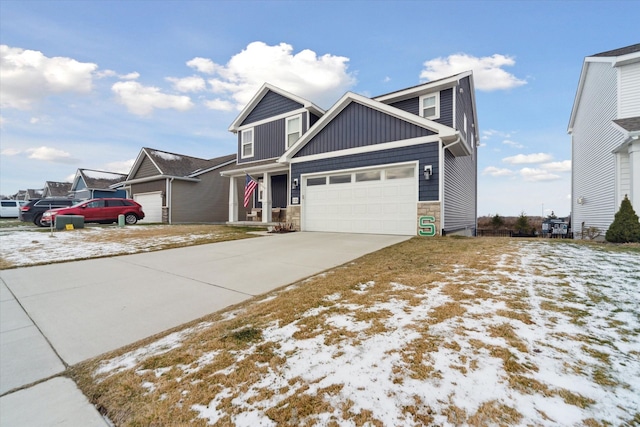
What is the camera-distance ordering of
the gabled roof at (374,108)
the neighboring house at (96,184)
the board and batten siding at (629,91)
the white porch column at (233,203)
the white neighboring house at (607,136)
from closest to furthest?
the white neighboring house at (607,136), the gabled roof at (374,108), the board and batten siding at (629,91), the white porch column at (233,203), the neighboring house at (96,184)

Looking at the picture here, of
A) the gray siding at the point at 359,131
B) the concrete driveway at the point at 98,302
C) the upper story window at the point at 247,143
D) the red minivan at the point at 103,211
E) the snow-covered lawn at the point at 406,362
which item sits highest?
the upper story window at the point at 247,143

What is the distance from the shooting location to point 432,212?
8859mm

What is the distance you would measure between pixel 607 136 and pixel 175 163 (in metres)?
23.3

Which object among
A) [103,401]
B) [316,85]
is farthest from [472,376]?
[316,85]

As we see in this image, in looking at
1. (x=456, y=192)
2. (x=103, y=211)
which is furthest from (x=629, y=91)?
(x=103, y=211)

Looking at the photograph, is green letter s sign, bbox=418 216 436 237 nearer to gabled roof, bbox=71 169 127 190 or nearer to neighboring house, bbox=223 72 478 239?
neighboring house, bbox=223 72 478 239

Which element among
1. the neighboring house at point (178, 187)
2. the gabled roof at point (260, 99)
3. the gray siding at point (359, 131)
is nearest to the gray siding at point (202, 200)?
the neighboring house at point (178, 187)

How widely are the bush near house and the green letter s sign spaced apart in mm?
4465

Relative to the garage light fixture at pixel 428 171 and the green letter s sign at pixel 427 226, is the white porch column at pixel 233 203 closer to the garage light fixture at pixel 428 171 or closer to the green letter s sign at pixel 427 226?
the green letter s sign at pixel 427 226

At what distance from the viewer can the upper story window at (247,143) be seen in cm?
1678

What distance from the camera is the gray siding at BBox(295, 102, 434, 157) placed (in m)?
9.62

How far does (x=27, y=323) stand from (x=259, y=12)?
10.8 m

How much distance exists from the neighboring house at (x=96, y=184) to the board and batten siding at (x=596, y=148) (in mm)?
31837

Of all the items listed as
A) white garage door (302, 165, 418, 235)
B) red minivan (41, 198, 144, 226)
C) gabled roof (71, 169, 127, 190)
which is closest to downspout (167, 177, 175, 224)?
red minivan (41, 198, 144, 226)
